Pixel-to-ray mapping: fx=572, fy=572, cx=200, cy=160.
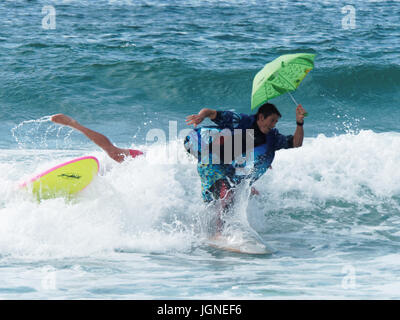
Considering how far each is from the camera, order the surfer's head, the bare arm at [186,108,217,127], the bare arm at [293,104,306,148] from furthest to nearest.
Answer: the surfer's head, the bare arm at [293,104,306,148], the bare arm at [186,108,217,127]

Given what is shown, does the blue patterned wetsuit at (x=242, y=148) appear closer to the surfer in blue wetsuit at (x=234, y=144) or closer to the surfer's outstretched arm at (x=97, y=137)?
the surfer in blue wetsuit at (x=234, y=144)

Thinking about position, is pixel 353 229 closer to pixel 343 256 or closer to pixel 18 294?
pixel 343 256

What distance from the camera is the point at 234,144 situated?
5.55 m

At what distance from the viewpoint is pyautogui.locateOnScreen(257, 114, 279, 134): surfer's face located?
5.44m

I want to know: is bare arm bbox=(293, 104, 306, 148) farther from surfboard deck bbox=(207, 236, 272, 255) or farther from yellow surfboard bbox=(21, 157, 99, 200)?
yellow surfboard bbox=(21, 157, 99, 200)

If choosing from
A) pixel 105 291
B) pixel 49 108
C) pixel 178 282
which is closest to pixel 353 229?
pixel 178 282

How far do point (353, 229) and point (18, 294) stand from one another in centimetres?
386

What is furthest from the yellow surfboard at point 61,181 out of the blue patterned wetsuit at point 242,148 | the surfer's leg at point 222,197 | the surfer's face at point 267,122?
the surfer's face at point 267,122

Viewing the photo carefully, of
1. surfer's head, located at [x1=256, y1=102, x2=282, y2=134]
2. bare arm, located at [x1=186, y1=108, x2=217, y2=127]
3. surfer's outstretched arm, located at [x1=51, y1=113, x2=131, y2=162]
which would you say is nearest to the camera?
bare arm, located at [x1=186, y1=108, x2=217, y2=127]

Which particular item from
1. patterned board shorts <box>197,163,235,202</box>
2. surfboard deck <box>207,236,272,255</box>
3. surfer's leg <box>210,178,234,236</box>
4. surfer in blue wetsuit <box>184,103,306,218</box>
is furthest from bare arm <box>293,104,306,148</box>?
surfboard deck <box>207,236,272,255</box>

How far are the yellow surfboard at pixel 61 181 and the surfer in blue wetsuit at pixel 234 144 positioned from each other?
4.15 ft

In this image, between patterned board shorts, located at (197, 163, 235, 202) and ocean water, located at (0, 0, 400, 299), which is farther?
patterned board shorts, located at (197, 163, 235, 202)

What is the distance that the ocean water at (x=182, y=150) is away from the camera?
4883mm

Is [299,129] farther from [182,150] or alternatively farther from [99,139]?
[182,150]
